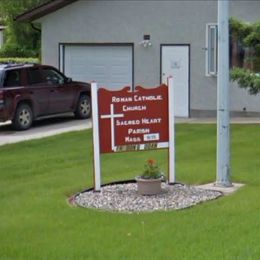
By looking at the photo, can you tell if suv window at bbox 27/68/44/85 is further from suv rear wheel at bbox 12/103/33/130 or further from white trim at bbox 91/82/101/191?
white trim at bbox 91/82/101/191

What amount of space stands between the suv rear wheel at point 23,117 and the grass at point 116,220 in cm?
561

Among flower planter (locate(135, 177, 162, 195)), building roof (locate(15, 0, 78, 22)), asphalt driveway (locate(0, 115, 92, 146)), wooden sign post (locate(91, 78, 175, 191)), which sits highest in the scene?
building roof (locate(15, 0, 78, 22))

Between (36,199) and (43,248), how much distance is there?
2.38 metres

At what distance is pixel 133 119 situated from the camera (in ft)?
30.8

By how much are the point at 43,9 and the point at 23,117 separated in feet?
15.9

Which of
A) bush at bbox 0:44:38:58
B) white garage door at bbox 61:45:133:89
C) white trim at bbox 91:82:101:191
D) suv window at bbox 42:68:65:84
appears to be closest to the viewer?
white trim at bbox 91:82:101:191

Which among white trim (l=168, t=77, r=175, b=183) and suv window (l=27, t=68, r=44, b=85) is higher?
suv window (l=27, t=68, r=44, b=85)

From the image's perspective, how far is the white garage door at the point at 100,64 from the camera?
70.7 ft

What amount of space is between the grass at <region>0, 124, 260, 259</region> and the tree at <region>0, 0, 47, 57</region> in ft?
91.1

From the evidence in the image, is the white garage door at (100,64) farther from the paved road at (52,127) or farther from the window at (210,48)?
the window at (210,48)

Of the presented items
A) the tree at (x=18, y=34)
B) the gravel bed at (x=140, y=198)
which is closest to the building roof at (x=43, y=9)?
the gravel bed at (x=140, y=198)

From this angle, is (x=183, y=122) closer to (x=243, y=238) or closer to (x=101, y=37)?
(x=101, y=37)

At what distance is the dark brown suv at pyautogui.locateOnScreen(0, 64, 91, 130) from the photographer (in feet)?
58.6

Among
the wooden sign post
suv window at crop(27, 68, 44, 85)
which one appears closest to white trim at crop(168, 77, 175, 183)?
the wooden sign post
